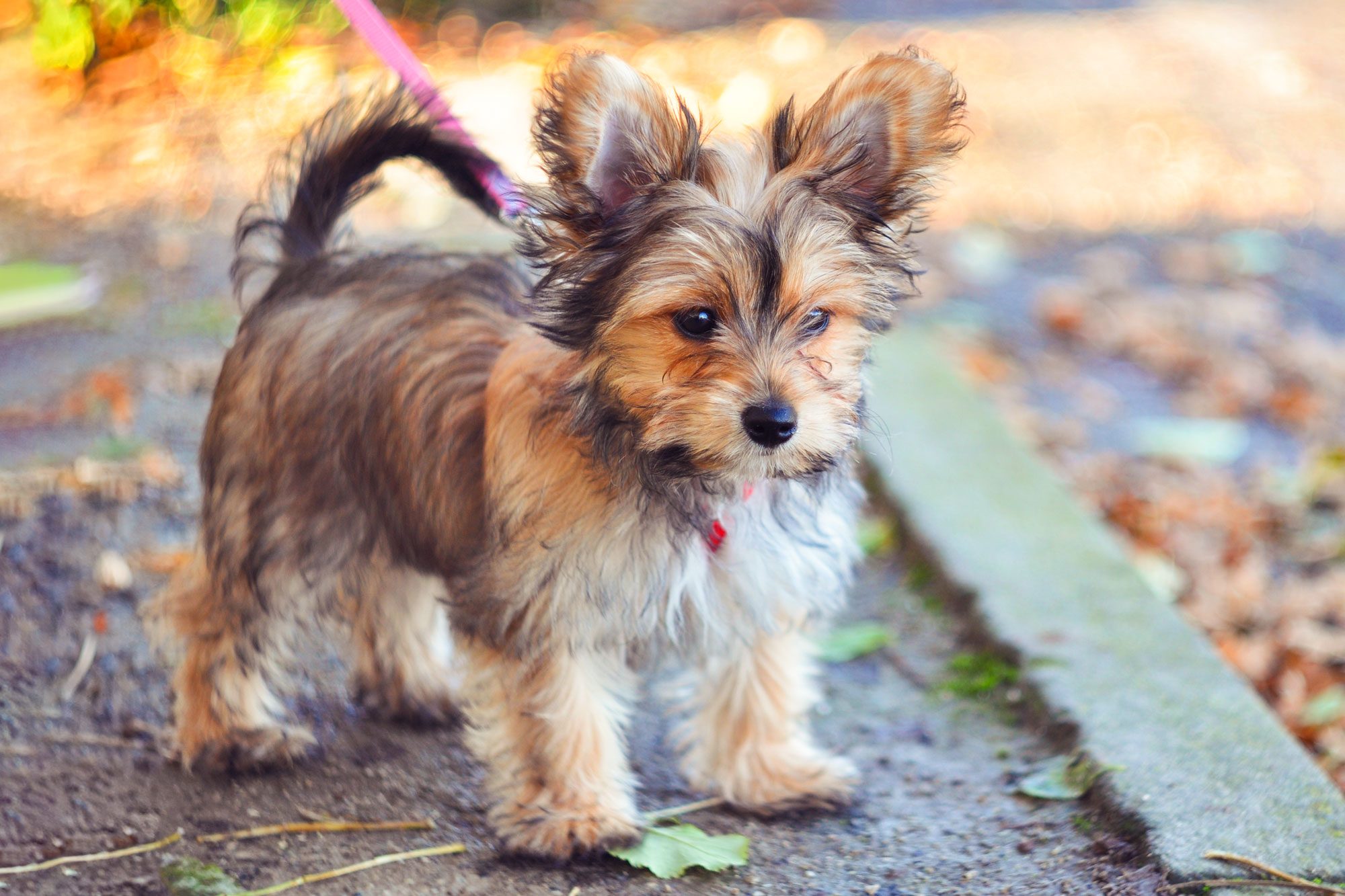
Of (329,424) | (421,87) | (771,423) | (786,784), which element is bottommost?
(786,784)

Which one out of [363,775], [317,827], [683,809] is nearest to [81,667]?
[363,775]

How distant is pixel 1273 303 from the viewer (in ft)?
26.0

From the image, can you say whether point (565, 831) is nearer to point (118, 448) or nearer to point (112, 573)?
point (112, 573)

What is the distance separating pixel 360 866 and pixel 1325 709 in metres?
3.16

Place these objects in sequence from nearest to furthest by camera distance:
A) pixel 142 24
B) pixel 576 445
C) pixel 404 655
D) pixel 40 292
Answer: pixel 576 445 < pixel 404 655 < pixel 40 292 < pixel 142 24

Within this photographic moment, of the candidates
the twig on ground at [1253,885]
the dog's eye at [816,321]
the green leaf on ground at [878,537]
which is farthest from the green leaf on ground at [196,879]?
the green leaf on ground at [878,537]

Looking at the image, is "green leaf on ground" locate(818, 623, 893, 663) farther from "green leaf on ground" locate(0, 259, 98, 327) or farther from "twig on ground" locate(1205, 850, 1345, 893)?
"green leaf on ground" locate(0, 259, 98, 327)

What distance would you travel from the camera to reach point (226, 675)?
3688mm

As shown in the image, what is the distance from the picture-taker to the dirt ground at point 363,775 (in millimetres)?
3164

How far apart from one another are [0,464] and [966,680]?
12.2 ft

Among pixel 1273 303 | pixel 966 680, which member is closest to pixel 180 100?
pixel 966 680

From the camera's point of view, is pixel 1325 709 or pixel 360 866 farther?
pixel 1325 709

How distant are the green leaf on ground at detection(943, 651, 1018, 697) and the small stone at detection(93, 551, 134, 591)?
285 centimetres

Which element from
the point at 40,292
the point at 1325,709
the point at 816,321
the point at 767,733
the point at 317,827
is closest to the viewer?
the point at 816,321
